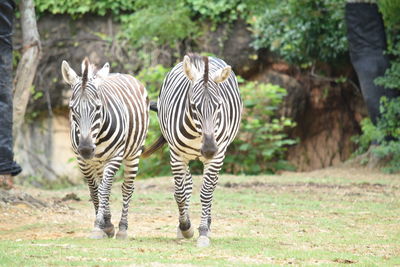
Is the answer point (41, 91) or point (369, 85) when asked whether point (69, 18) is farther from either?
point (369, 85)

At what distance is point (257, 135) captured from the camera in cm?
1822

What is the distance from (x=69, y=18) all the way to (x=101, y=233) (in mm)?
13839

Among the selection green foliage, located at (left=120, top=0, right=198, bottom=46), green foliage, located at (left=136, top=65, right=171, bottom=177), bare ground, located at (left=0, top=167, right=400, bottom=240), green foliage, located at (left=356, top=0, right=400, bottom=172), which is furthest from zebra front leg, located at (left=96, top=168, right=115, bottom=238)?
green foliage, located at (left=120, top=0, right=198, bottom=46)

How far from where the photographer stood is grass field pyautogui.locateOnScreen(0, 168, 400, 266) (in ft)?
22.5

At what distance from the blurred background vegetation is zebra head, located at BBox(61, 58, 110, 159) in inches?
371

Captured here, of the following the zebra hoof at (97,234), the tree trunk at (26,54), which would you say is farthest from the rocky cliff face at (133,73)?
the zebra hoof at (97,234)

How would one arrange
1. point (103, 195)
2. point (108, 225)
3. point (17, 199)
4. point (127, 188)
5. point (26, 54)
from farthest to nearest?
point (26, 54)
point (17, 199)
point (127, 188)
point (108, 225)
point (103, 195)

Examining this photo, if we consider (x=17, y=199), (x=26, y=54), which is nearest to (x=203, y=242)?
(x=17, y=199)

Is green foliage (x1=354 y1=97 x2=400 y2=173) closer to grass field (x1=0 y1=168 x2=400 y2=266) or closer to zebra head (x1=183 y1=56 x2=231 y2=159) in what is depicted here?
grass field (x1=0 y1=168 x2=400 y2=266)

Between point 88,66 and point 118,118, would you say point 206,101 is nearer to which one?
point 118,118

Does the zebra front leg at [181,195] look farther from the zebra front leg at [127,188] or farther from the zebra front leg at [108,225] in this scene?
the zebra front leg at [108,225]

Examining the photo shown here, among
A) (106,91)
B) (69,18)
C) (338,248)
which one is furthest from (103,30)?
(338,248)

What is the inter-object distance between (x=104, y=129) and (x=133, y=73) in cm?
1250

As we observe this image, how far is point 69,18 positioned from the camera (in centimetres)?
2095
